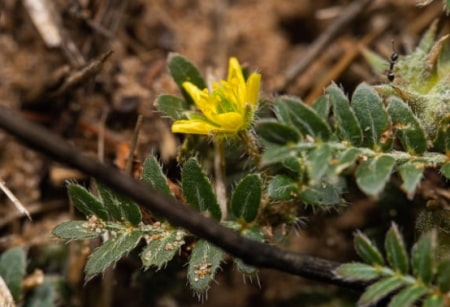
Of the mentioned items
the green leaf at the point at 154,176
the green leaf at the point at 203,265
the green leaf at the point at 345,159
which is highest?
the green leaf at the point at 345,159

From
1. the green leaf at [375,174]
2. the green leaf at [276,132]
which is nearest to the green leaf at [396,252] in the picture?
the green leaf at [375,174]

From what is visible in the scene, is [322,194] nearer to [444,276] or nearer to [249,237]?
[249,237]

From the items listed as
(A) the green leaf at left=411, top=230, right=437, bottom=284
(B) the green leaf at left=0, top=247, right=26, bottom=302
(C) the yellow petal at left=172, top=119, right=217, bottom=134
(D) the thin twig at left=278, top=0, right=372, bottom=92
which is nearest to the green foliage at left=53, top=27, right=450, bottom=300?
(A) the green leaf at left=411, top=230, right=437, bottom=284

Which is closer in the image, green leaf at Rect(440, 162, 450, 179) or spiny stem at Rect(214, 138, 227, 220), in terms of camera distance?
green leaf at Rect(440, 162, 450, 179)

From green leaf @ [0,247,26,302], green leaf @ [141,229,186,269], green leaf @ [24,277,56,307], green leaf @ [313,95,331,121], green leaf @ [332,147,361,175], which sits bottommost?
green leaf @ [24,277,56,307]

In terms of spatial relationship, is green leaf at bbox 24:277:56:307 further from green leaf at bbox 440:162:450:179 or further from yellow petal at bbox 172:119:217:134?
green leaf at bbox 440:162:450:179

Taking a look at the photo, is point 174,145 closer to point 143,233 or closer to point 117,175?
point 143,233

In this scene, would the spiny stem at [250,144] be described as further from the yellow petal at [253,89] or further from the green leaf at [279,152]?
the green leaf at [279,152]
